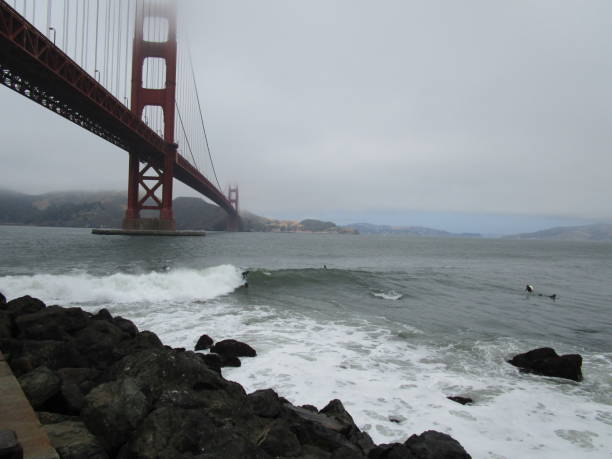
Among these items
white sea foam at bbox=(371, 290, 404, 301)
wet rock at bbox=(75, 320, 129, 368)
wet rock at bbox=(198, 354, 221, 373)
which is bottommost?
white sea foam at bbox=(371, 290, 404, 301)

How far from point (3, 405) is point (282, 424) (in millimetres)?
1844

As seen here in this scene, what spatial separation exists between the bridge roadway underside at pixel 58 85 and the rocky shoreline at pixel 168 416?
23.9 m

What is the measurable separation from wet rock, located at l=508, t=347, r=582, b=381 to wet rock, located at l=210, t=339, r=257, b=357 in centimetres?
419

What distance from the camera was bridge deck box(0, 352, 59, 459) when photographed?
6.57 feet

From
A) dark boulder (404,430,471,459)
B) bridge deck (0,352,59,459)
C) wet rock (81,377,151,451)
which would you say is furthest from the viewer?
dark boulder (404,430,471,459)

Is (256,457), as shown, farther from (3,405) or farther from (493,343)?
(493,343)

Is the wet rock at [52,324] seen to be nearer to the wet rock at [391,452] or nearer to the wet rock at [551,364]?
the wet rock at [391,452]

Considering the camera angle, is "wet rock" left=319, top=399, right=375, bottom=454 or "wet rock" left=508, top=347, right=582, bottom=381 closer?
"wet rock" left=319, top=399, right=375, bottom=454

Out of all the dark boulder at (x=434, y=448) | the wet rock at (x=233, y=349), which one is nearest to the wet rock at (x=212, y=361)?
the wet rock at (x=233, y=349)

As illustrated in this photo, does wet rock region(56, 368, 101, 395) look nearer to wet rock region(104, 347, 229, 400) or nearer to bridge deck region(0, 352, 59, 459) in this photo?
wet rock region(104, 347, 229, 400)

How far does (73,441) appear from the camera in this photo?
7.67ft

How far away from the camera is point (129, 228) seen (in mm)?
43938

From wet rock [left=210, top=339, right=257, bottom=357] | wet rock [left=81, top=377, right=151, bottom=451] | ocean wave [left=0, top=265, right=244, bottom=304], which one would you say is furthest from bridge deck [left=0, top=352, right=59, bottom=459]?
ocean wave [left=0, top=265, right=244, bottom=304]

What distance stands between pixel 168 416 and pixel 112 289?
9.99 metres
